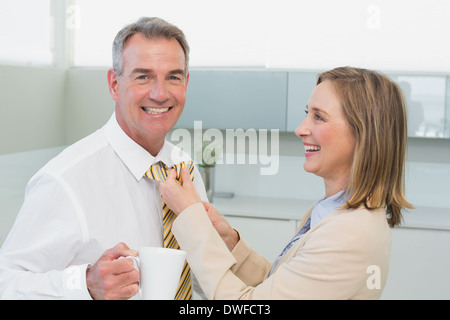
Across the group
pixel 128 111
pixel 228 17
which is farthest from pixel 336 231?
pixel 228 17

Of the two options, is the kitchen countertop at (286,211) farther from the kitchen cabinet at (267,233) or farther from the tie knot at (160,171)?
the tie knot at (160,171)

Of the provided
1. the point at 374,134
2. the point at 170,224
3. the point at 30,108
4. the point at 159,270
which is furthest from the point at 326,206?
the point at 30,108

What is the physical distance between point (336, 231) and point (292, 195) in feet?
7.82

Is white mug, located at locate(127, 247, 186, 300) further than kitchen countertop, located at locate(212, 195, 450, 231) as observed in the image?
No

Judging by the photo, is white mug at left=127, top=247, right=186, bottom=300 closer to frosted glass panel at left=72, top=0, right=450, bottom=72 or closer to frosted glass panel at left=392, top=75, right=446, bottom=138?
frosted glass panel at left=392, top=75, right=446, bottom=138

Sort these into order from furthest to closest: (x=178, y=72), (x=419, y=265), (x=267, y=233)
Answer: (x=267, y=233) → (x=419, y=265) → (x=178, y=72)

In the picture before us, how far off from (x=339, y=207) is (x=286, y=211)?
1.82 meters

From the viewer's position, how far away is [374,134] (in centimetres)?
114

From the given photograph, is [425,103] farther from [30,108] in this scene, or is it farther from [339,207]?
[30,108]

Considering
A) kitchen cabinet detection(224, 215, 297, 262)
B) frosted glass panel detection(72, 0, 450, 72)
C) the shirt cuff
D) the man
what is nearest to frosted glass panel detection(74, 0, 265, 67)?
frosted glass panel detection(72, 0, 450, 72)

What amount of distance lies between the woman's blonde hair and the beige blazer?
0.06 metres

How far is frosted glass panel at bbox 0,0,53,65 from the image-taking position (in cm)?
292

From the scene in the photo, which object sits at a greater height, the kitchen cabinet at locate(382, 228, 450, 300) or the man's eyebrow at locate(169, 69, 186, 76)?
the man's eyebrow at locate(169, 69, 186, 76)

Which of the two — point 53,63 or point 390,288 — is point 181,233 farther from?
point 53,63
